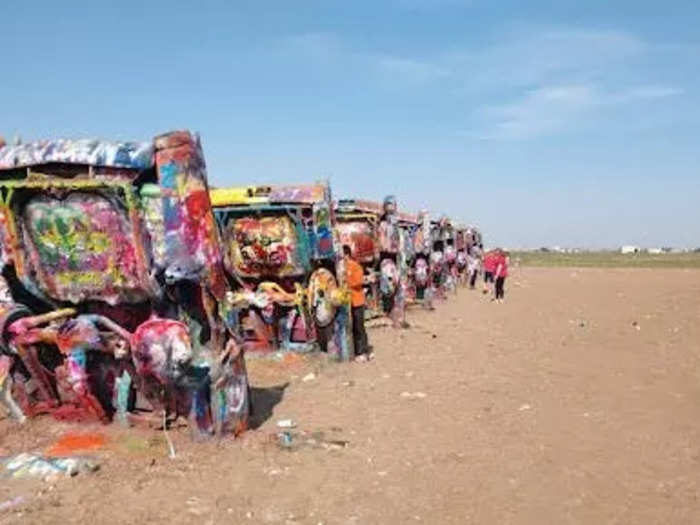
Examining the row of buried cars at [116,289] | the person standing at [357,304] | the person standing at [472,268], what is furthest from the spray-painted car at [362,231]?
the person standing at [472,268]

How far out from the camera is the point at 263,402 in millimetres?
9664

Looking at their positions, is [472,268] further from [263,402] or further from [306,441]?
[306,441]

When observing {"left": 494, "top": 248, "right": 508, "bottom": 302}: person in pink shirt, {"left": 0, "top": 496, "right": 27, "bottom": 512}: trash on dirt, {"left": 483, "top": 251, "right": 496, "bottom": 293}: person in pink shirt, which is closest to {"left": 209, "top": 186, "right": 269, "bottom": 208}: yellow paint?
{"left": 0, "top": 496, "right": 27, "bottom": 512}: trash on dirt

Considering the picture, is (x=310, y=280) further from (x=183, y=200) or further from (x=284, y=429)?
(x=183, y=200)

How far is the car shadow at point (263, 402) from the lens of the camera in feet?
28.6

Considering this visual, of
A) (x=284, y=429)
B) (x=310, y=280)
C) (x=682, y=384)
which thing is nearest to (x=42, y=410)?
(x=284, y=429)

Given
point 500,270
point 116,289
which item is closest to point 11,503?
point 116,289

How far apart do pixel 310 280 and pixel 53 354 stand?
465cm

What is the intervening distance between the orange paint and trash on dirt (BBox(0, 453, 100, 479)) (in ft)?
0.99

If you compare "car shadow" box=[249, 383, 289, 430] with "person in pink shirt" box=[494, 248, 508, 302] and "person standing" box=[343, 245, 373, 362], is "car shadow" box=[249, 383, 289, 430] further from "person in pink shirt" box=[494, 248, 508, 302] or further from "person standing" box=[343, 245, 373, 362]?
"person in pink shirt" box=[494, 248, 508, 302]

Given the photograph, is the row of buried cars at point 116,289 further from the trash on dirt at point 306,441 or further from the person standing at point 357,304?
the person standing at point 357,304

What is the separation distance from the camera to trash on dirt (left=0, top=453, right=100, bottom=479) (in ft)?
22.0

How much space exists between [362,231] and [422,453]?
10808 millimetres

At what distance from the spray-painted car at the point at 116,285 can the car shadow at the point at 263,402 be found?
781 mm
